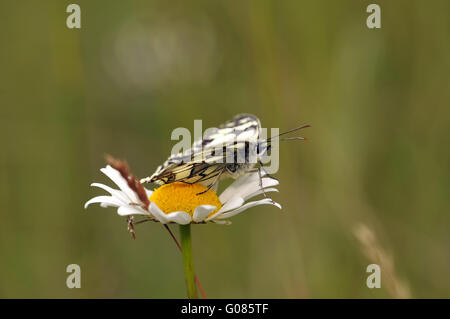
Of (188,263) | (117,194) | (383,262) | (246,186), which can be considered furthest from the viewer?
(246,186)

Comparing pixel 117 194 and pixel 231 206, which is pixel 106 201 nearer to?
pixel 117 194

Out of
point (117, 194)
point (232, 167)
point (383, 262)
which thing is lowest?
point (383, 262)

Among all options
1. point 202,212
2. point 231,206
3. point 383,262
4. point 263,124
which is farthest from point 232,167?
point 263,124

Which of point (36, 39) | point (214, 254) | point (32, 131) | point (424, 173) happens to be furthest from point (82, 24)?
point (424, 173)

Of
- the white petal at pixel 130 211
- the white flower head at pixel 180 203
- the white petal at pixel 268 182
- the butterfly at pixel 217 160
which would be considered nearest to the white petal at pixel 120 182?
the white flower head at pixel 180 203

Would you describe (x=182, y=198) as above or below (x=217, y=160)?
below

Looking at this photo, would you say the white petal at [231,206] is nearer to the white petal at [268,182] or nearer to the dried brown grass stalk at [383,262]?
the white petal at [268,182]

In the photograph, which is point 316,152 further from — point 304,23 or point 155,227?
point 155,227
